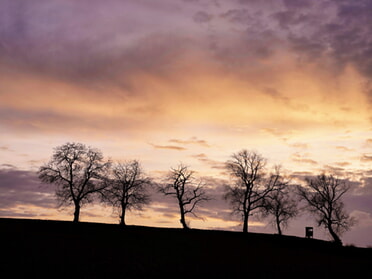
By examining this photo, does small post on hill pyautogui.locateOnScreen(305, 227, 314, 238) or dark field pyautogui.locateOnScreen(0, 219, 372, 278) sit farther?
small post on hill pyautogui.locateOnScreen(305, 227, 314, 238)

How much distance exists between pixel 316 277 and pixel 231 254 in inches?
381

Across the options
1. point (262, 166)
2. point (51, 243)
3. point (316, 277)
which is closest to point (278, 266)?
point (316, 277)

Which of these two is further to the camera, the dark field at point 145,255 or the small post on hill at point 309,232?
the small post on hill at point 309,232

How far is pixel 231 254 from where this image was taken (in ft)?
119

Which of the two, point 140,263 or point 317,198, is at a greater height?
point 317,198

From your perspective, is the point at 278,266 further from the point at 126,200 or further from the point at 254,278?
the point at 126,200

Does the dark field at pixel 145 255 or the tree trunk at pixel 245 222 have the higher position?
the tree trunk at pixel 245 222

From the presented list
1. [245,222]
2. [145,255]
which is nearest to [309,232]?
[245,222]

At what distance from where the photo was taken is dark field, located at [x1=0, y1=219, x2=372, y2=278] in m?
24.2

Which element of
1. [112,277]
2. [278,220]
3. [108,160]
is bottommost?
[112,277]

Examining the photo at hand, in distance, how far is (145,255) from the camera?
31.2 m

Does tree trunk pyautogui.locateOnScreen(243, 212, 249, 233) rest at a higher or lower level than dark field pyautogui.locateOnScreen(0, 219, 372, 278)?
higher

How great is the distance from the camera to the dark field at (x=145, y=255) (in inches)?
954

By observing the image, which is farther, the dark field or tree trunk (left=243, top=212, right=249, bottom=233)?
tree trunk (left=243, top=212, right=249, bottom=233)
